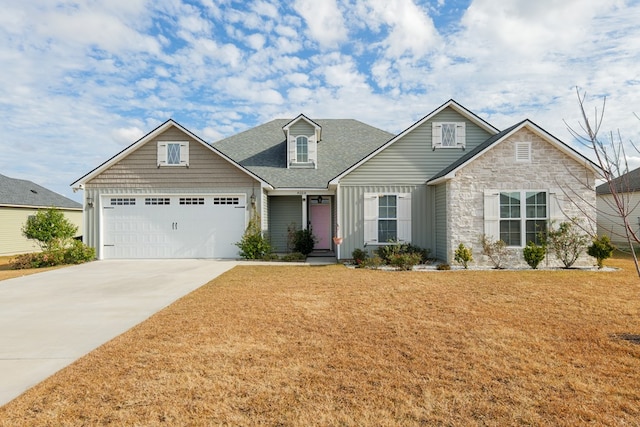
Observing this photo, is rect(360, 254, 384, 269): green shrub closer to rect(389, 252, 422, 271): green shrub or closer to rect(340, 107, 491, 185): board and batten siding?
rect(389, 252, 422, 271): green shrub

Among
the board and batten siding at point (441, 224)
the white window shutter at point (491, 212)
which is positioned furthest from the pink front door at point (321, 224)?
the white window shutter at point (491, 212)

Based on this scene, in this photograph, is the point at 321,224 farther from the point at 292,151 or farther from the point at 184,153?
the point at 184,153

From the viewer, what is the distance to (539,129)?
38.2ft

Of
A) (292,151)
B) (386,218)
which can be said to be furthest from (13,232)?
(386,218)

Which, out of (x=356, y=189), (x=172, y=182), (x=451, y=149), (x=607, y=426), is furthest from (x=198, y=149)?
(x=607, y=426)

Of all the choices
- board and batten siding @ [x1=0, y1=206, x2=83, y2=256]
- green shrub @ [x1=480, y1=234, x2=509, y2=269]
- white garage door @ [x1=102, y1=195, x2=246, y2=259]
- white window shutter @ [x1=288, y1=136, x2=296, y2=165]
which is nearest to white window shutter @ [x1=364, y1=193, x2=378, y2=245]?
green shrub @ [x1=480, y1=234, x2=509, y2=269]

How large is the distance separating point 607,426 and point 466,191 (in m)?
9.93

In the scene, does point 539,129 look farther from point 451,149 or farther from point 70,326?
point 70,326

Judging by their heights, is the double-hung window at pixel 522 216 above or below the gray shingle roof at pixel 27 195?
below

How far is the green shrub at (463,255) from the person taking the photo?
11672 millimetres

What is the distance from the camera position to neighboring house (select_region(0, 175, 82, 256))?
19.5 meters

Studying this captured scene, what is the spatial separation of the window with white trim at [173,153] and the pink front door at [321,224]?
20.5ft

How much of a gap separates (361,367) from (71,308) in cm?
600

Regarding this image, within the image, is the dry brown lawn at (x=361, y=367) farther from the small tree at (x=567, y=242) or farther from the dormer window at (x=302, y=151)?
the dormer window at (x=302, y=151)
